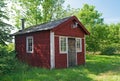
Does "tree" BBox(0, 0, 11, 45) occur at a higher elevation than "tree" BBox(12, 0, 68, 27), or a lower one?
lower

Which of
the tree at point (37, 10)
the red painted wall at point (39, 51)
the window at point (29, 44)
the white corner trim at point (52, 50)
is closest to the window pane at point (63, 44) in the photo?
the white corner trim at point (52, 50)

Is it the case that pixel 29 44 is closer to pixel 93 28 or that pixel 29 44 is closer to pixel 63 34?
pixel 63 34

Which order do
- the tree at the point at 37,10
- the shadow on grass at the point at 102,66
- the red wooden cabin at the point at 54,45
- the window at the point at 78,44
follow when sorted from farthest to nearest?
the tree at the point at 37,10, the window at the point at 78,44, the red wooden cabin at the point at 54,45, the shadow on grass at the point at 102,66

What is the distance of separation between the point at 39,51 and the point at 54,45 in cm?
158

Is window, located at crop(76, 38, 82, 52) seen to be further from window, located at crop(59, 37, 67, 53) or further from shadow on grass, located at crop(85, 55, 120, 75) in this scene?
window, located at crop(59, 37, 67, 53)

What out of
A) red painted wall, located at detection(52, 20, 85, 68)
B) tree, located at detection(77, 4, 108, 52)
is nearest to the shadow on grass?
red painted wall, located at detection(52, 20, 85, 68)

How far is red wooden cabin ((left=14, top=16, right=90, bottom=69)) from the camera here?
16328 mm

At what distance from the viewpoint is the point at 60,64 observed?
1677 cm

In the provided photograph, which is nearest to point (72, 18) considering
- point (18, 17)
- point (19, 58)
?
point (19, 58)

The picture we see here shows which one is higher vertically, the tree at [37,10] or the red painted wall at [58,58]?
the tree at [37,10]

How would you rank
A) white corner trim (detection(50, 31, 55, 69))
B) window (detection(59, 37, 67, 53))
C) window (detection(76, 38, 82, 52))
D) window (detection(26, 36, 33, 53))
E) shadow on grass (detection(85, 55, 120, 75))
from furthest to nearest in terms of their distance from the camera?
window (detection(76, 38, 82, 52))
window (detection(26, 36, 33, 53))
window (detection(59, 37, 67, 53))
white corner trim (detection(50, 31, 55, 69))
shadow on grass (detection(85, 55, 120, 75))

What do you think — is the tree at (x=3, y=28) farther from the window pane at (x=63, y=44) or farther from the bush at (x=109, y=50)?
the bush at (x=109, y=50)

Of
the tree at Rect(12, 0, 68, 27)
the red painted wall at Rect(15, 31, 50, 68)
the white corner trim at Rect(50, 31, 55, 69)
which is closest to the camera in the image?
the white corner trim at Rect(50, 31, 55, 69)

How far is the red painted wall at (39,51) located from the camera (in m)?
16.5
